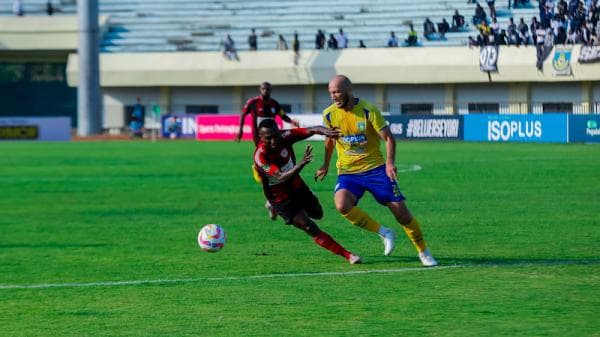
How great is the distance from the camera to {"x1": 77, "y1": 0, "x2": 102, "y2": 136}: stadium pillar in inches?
2805

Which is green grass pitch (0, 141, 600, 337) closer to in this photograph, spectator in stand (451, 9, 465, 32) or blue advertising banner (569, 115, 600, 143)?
blue advertising banner (569, 115, 600, 143)

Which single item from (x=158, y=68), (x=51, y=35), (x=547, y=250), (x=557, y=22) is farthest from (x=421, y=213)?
(x=51, y=35)

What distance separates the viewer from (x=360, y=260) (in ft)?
45.5

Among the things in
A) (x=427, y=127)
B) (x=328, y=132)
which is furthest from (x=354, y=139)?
(x=427, y=127)

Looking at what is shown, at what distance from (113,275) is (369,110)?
327 cm

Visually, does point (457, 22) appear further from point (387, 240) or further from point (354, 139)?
point (354, 139)

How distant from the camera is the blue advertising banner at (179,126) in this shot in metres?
66.7

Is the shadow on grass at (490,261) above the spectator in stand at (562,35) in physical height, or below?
below

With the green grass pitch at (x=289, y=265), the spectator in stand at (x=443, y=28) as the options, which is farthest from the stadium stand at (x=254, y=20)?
the green grass pitch at (x=289, y=265)

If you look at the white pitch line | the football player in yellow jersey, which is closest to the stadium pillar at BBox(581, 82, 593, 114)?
the football player in yellow jersey

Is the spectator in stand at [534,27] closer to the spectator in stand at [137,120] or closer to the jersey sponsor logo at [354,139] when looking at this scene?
the spectator in stand at [137,120]

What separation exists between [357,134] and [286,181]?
1149mm

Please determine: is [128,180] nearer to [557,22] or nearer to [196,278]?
[196,278]

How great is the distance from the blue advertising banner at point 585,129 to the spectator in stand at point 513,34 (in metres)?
16.4
